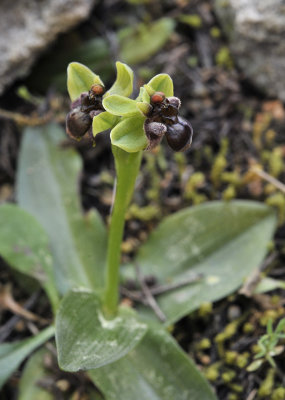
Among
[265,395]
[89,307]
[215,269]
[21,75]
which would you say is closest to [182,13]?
[21,75]

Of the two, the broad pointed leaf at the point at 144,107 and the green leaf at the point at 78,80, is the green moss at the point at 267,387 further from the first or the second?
the green leaf at the point at 78,80

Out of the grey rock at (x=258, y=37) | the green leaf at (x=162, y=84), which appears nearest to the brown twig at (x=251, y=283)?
the green leaf at (x=162, y=84)

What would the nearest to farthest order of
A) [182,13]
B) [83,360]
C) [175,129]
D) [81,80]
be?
1. [175,129]
2. [83,360]
3. [81,80]
4. [182,13]

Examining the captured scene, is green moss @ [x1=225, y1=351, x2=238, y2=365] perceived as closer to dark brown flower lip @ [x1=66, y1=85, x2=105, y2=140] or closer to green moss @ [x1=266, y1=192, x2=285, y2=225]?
green moss @ [x1=266, y1=192, x2=285, y2=225]

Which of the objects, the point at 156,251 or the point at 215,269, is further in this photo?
the point at 156,251

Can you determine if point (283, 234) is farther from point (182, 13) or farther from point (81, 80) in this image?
point (182, 13)

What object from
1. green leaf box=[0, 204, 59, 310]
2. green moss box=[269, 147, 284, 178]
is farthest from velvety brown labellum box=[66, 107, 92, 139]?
green moss box=[269, 147, 284, 178]
